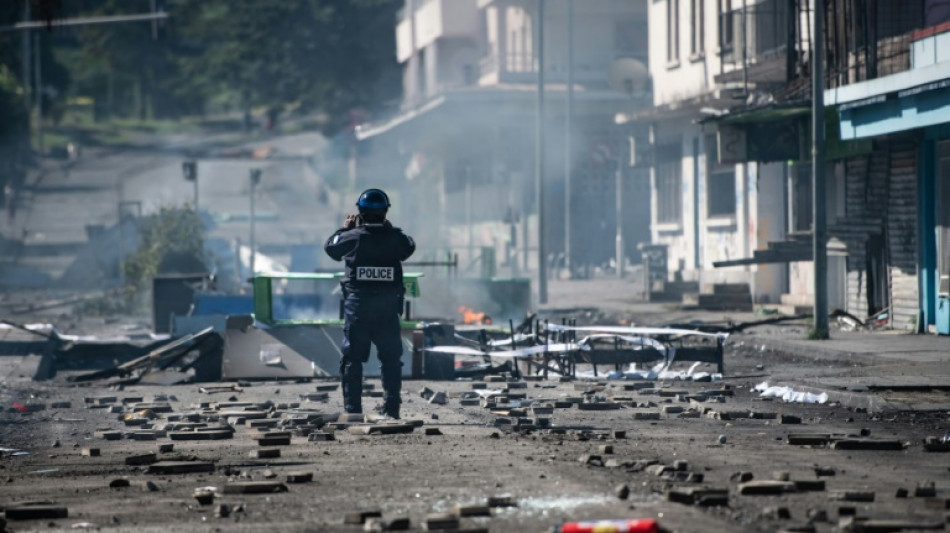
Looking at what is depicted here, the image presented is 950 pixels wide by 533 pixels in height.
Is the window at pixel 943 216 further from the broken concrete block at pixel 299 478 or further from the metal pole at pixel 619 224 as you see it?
the metal pole at pixel 619 224

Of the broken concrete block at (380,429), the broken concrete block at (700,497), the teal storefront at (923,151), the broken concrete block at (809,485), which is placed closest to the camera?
the broken concrete block at (700,497)

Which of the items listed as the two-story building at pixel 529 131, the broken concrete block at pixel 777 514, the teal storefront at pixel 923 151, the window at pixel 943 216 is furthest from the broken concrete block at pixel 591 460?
the two-story building at pixel 529 131

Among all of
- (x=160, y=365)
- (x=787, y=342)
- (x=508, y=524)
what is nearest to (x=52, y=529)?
(x=508, y=524)

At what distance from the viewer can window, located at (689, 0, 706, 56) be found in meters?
33.8

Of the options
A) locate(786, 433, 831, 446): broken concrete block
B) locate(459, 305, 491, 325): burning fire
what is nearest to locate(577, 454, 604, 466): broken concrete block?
locate(786, 433, 831, 446): broken concrete block

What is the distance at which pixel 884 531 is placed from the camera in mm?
6656

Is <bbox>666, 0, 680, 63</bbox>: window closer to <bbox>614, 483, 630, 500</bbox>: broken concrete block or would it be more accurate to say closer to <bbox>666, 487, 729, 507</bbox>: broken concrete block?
<bbox>614, 483, 630, 500</bbox>: broken concrete block

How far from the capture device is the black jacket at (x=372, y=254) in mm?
12797

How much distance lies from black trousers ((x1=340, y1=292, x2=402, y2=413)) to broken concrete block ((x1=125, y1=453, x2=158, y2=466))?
3072 millimetres

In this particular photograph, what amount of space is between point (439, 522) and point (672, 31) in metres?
30.7

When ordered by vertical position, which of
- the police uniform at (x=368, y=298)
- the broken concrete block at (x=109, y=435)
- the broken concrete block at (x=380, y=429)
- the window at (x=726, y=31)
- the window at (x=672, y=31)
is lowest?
the broken concrete block at (x=109, y=435)

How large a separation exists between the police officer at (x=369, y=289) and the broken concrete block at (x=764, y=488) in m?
5.23

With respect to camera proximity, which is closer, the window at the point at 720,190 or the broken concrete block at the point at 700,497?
the broken concrete block at the point at 700,497

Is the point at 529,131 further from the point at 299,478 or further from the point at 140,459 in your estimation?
the point at 299,478
